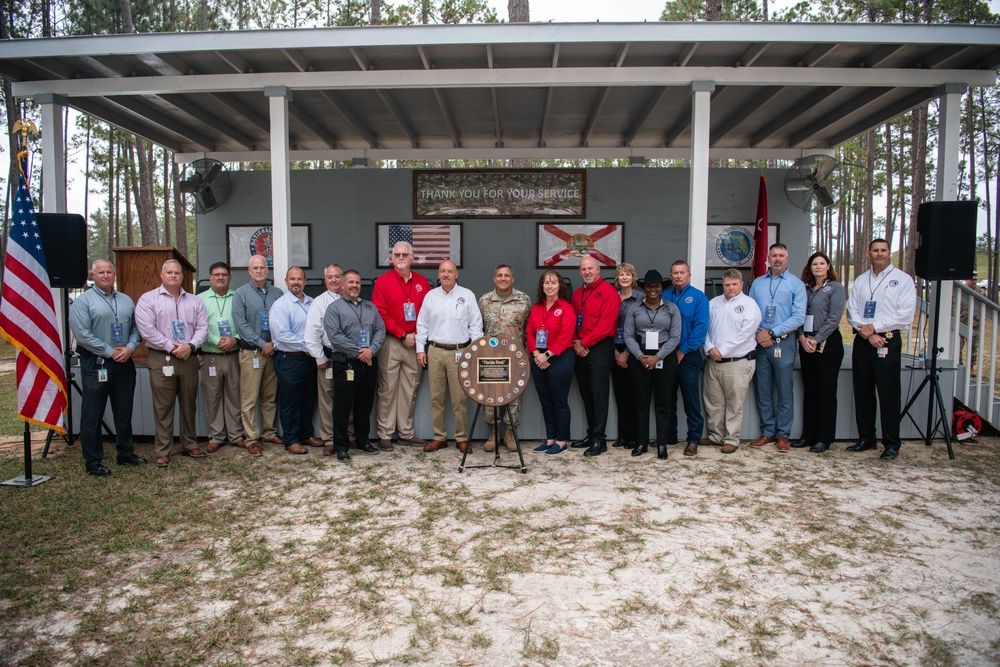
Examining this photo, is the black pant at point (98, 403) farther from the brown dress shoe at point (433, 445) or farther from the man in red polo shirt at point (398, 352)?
the brown dress shoe at point (433, 445)

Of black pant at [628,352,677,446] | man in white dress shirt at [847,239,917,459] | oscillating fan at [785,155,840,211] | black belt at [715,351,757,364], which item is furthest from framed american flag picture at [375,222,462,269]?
man in white dress shirt at [847,239,917,459]

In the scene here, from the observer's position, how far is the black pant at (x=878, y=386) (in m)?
5.16

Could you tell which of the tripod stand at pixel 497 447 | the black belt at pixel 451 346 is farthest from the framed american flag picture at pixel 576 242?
the tripod stand at pixel 497 447

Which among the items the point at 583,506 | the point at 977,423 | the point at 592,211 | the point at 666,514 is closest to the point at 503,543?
the point at 583,506

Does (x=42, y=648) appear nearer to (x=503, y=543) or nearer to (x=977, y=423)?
(x=503, y=543)

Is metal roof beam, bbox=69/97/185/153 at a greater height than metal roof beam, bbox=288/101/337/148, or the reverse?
metal roof beam, bbox=288/101/337/148

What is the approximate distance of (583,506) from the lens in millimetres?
4043

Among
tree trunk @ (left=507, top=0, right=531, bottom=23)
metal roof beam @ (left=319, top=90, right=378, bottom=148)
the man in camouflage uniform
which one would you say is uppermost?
tree trunk @ (left=507, top=0, right=531, bottom=23)

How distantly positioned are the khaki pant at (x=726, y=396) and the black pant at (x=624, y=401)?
2.25ft

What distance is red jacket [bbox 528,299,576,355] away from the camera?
5191 millimetres

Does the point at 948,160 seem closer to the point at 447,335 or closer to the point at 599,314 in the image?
the point at 599,314

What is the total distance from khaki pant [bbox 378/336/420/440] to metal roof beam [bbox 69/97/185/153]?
455cm

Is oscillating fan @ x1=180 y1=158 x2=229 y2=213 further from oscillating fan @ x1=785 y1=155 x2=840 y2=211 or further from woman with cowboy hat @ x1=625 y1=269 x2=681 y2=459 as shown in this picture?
oscillating fan @ x1=785 y1=155 x2=840 y2=211

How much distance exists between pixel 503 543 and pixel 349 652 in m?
1.21
